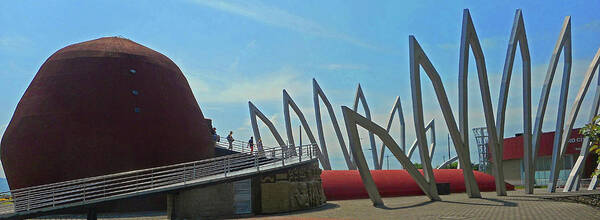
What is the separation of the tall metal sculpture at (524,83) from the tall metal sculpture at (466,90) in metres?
0.88

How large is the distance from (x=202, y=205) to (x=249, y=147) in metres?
13.3

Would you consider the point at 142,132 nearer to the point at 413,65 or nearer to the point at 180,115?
the point at 180,115

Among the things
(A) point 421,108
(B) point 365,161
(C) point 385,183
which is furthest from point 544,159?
(B) point 365,161

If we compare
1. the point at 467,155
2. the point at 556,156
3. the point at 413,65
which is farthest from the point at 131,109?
the point at 556,156

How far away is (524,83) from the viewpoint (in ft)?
107

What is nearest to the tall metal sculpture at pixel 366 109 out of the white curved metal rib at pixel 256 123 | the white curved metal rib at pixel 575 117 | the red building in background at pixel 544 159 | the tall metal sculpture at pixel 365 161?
the white curved metal rib at pixel 256 123

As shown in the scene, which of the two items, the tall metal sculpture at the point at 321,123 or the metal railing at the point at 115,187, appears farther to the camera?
the tall metal sculpture at the point at 321,123

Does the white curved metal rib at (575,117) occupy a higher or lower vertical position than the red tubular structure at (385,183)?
higher

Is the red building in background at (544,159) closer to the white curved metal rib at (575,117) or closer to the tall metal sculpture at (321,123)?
the white curved metal rib at (575,117)

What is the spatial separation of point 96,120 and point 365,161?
1412 cm

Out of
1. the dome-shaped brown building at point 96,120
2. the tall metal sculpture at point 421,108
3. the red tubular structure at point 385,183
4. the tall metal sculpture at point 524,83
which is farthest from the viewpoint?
the red tubular structure at point 385,183

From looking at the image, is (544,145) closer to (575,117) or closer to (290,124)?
(575,117)

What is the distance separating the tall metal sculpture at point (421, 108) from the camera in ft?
87.4

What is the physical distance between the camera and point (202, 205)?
21250 millimetres
